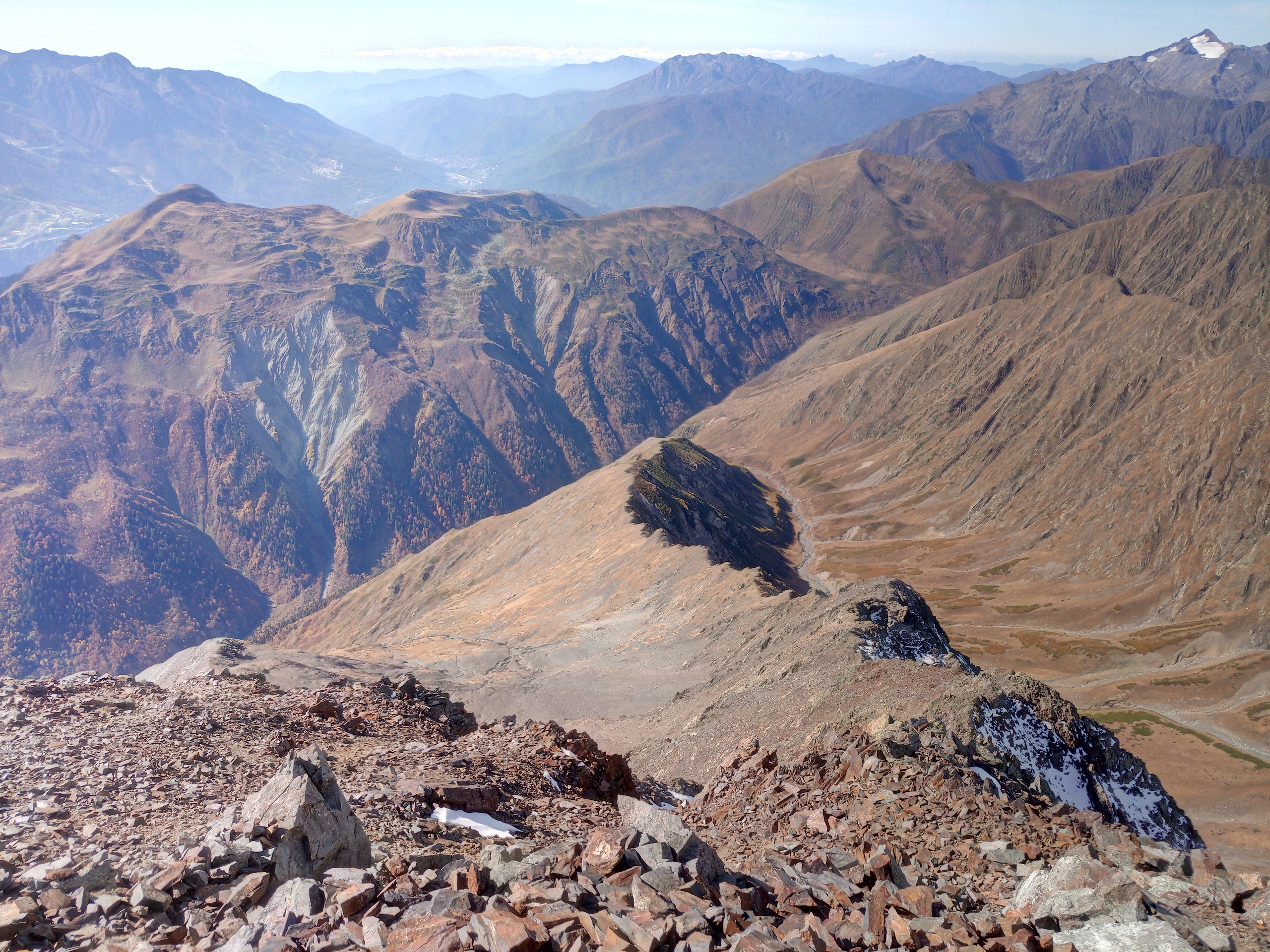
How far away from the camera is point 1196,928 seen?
12086mm

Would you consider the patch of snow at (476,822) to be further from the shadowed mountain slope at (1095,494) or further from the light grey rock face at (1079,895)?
the shadowed mountain slope at (1095,494)

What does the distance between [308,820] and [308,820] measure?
0.01m

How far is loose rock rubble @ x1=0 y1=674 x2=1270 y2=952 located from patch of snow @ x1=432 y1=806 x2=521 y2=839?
0.08 metres

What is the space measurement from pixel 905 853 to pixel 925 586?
106665mm

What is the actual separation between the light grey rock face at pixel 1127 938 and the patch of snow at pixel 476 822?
11609 mm

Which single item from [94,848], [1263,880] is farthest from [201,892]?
[1263,880]

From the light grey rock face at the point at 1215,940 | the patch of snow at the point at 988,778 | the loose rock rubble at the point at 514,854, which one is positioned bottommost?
the patch of snow at the point at 988,778

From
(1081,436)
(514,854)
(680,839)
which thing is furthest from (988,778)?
(1081,436)

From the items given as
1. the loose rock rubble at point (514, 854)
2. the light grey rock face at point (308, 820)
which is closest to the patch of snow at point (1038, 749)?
the loose rock rubble at point (514, 854)

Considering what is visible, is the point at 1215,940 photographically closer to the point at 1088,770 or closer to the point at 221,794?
the point at 221,794

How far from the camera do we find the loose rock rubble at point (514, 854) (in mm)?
11297

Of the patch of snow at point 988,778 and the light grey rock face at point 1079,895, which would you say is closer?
the light grey rock face at point 1079,895

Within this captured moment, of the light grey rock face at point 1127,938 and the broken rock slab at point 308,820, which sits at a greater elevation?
the light grey rock face at point 1127,938

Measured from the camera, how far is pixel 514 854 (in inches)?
524
